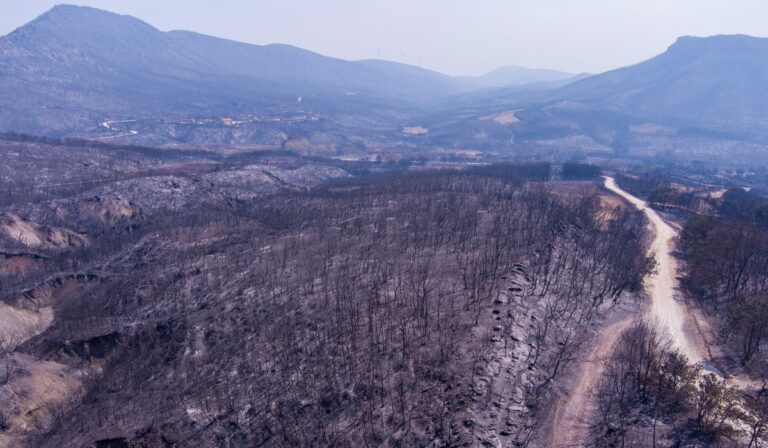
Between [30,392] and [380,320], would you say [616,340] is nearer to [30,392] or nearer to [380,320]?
[380,320]

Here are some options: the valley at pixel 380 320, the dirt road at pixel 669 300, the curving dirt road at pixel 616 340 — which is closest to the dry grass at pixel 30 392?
the valley at pixel 380 320

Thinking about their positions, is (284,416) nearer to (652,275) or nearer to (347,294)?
(347,294)

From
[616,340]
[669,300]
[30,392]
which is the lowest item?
[30,392]

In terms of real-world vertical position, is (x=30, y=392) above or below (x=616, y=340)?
below

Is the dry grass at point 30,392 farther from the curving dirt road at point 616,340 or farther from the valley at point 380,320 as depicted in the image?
the curving dirt road at point 616,340

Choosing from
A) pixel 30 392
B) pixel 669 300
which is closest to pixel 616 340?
pixel 669 300

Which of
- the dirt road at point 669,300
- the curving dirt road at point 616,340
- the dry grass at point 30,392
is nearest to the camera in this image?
the curving dirt road at point 616,340

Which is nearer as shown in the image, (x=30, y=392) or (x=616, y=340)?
(x=30, y=392)

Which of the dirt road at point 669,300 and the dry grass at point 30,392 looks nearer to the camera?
the dry grass at point 30,392

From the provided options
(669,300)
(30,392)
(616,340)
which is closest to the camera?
(30,392)

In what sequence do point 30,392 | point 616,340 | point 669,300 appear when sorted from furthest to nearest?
1. point 669,300
2. point 616,340
3. point 30,392

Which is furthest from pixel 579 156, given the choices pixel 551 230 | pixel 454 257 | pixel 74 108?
pixel 74 108
